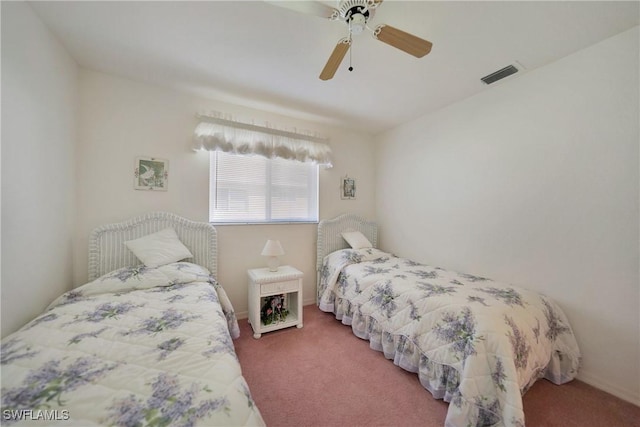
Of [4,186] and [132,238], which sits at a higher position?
[4,186]

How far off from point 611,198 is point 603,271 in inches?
21.6

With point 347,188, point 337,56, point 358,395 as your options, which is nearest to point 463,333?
point 358,395

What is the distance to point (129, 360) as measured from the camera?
1004mm

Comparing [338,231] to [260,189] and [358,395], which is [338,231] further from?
[358,395]

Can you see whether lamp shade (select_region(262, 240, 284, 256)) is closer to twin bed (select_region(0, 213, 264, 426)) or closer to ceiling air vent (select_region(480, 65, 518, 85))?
twin bed (select_region(0, 213, 264, 426))

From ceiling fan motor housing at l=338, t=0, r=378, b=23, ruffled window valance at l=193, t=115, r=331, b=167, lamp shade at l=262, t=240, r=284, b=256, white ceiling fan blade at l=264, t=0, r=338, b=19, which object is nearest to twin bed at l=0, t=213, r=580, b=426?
lamp shade at l=262, t=240, r=284, b=256

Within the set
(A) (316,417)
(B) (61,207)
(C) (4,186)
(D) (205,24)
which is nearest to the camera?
(C) (4,186)

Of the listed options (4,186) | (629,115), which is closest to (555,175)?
(629,115)

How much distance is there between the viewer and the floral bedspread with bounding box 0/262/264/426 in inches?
29.3

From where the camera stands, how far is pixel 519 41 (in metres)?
1.73

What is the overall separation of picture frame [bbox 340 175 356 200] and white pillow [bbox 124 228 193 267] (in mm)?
2126

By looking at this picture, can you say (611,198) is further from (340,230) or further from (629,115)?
(340,230)

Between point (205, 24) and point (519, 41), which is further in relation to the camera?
point (519, 41)

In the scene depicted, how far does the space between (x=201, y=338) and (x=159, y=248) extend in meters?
1.35
